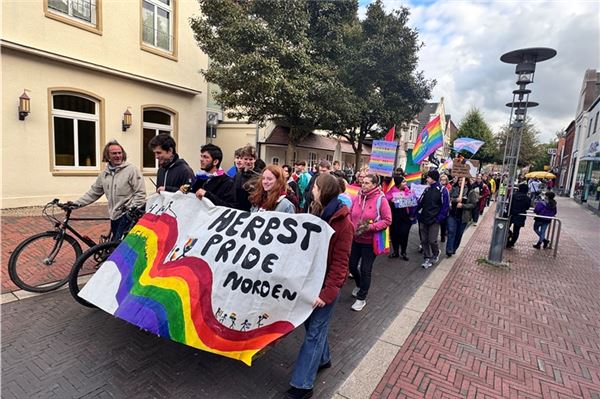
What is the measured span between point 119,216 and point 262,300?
2.86 metres

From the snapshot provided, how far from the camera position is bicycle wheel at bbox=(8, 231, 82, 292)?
4.05 metres

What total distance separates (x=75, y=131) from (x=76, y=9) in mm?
3709

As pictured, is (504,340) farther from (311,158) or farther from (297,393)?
(311,158)

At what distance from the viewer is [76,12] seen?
1001cm

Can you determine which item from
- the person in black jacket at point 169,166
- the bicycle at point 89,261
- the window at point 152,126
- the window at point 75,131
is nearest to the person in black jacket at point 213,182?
the person in black jacket at point 169,166

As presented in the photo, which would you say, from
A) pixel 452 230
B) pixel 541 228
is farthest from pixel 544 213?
pixel 452 230

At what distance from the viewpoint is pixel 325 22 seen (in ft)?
44.8

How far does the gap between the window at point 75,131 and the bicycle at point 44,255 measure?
281 inches

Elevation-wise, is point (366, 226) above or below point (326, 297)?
above

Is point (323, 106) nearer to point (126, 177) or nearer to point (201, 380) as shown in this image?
point (126, 177)

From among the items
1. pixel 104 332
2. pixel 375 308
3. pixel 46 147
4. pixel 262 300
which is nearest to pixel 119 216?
pixel 104 332

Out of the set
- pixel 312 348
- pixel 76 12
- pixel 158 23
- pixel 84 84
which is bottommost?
pixel 312 348

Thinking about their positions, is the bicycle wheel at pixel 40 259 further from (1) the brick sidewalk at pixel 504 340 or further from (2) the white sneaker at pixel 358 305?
(1) the brick sidewalk at pixel 504 340

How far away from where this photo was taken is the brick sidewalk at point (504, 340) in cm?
307
